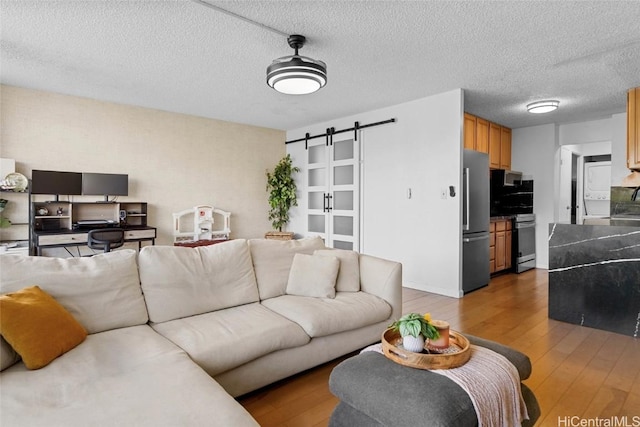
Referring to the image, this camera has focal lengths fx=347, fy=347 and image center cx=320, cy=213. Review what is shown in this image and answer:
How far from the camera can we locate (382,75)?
3.71 metres

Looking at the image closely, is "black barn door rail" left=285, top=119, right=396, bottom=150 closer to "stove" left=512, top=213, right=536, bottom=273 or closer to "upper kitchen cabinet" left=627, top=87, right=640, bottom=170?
"upper kitchen cabinet" left=627, top=87, right=640, bottom=170

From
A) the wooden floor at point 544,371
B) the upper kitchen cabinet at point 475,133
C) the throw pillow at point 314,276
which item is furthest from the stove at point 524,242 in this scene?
the throw pillow at point 314,276

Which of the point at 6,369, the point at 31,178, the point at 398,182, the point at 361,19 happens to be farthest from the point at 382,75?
the point at 31,178

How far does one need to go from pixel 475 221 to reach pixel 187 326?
Result: 3813 mm

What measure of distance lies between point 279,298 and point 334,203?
339 cm

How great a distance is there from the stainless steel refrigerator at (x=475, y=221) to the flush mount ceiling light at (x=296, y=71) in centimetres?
244

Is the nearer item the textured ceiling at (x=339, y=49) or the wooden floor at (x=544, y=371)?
the wooden floor at (x=544, y=371)

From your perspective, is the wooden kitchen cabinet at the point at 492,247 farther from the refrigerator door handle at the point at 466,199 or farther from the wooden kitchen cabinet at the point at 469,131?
the wooden kitchen cabinet at the point at 469,131

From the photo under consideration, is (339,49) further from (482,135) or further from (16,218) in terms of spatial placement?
(16,218)

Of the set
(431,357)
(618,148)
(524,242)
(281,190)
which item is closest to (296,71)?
(431,357)

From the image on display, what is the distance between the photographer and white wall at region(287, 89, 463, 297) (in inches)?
169

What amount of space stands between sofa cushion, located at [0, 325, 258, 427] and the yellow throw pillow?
51 millimetres

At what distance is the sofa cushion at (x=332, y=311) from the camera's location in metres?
2.24

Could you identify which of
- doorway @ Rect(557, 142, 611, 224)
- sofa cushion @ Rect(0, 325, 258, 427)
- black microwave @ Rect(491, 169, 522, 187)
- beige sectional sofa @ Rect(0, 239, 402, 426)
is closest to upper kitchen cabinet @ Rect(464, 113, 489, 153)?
black microwave @ Rect(491, 169, 522, 187)
